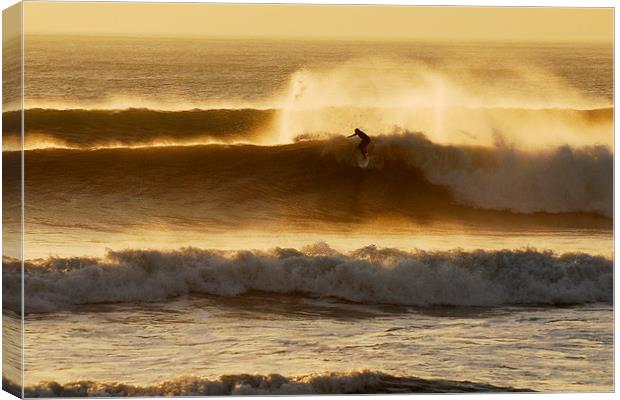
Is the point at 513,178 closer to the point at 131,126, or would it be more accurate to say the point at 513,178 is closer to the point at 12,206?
the point at 131,126

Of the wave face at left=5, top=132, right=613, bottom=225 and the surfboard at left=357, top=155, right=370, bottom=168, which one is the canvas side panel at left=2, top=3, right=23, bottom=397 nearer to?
the wave face at left=5, top=132, right=613, bottom=225

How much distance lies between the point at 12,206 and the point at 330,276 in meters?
2.57

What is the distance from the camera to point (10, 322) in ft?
44.6

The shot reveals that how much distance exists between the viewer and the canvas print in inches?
525

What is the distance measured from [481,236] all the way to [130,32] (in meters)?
3.27

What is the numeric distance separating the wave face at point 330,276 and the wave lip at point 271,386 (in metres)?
0.62

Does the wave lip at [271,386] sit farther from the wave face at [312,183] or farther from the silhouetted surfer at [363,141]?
the silhouetted surfer at [363,141]

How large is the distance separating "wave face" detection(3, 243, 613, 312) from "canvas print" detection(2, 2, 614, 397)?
2 cm

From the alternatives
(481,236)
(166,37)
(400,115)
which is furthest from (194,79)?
(481,236)

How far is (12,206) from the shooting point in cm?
1342

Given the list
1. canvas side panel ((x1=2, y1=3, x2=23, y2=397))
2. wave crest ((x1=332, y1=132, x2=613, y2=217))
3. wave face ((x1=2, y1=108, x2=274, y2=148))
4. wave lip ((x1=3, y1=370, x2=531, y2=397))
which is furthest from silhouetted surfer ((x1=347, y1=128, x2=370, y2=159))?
canvas side panel ((x1=2, y1=3, x2=23, y2=397))

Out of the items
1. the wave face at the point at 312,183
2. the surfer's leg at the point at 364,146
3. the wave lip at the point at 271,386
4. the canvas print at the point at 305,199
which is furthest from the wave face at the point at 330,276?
the surfer's leg at the point at 364,146

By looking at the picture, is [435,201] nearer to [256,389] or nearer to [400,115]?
[400,115]

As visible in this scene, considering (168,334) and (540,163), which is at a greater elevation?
(540,163)
